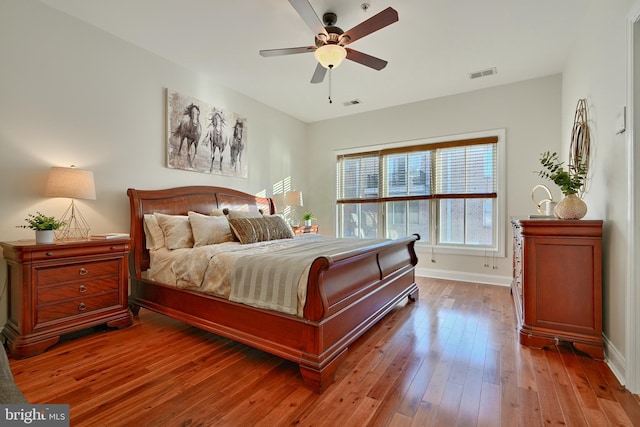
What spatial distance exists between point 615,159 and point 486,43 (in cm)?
192

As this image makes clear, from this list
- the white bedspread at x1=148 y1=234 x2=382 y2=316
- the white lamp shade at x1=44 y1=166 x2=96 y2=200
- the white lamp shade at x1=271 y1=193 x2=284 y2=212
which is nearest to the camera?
the white bedspread at x1=148 y1=234 x2=382 y2=316

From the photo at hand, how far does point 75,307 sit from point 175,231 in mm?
1010

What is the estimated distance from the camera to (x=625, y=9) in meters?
1.92

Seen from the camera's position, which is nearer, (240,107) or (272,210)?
(240,107)

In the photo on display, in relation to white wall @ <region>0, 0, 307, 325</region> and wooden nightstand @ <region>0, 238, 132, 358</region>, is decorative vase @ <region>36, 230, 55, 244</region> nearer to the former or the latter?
wooden nightstand @ <region>0, 238, 132, 358</region>

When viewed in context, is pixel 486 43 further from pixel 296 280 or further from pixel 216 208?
pixel 216 208

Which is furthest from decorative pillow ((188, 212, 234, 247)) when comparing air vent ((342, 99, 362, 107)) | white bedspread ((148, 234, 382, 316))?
air vent ((342, 99, 362, 107))

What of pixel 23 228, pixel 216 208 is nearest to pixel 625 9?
pixel 216 208

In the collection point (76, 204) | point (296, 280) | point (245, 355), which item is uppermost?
point (76, 204)

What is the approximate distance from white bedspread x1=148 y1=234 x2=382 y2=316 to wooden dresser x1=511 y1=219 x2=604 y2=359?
1636 millimetres

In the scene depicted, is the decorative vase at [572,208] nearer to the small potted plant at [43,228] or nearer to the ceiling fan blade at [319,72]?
the ceiling fan blade at [319,72]

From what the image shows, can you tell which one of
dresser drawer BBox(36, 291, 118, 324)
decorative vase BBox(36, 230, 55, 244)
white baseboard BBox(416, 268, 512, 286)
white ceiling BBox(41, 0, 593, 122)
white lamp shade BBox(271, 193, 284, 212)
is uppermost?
white ceiling BBox(41, 0, 593, 122)

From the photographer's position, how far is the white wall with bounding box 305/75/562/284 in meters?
4.07

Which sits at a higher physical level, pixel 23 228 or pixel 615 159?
pixel 615 159
